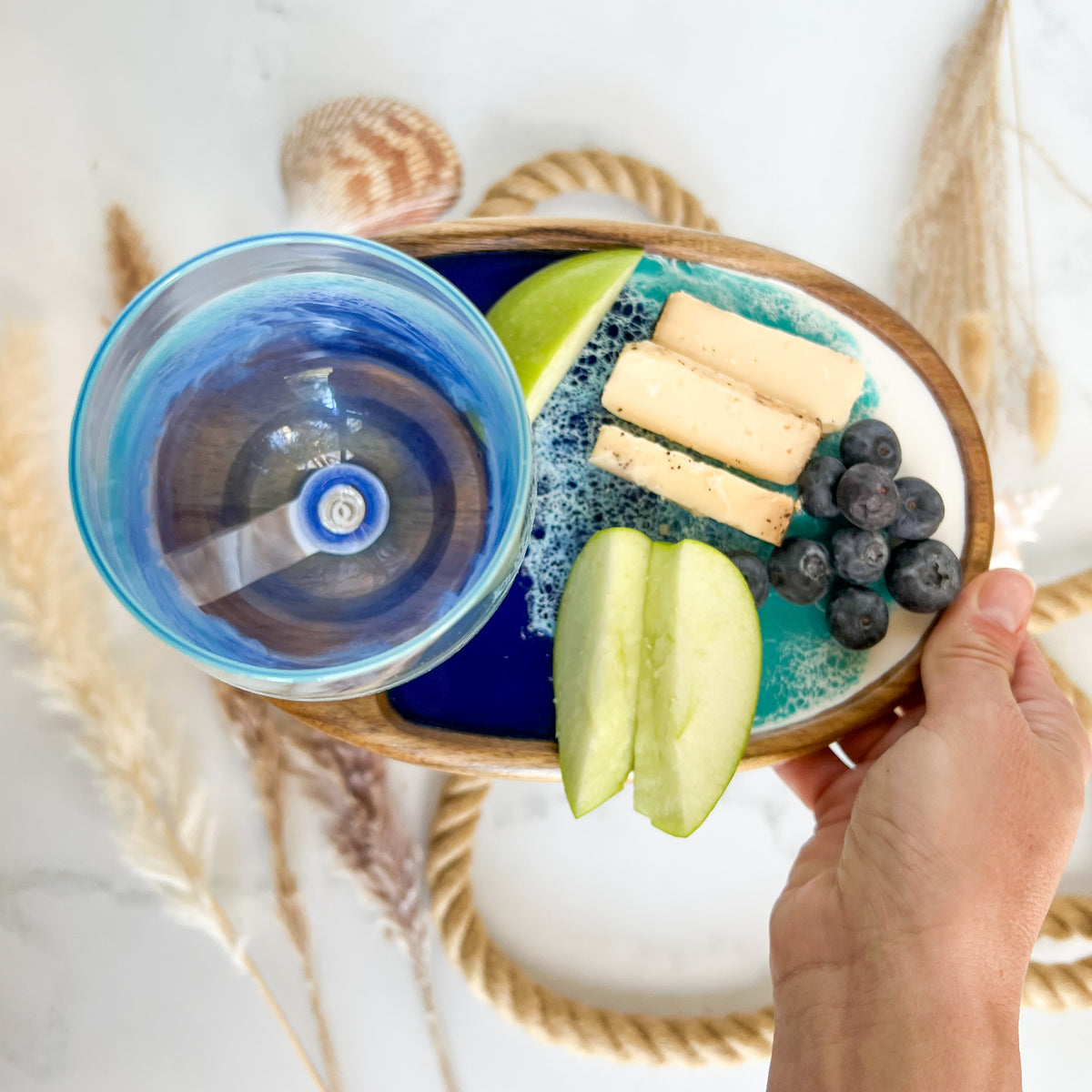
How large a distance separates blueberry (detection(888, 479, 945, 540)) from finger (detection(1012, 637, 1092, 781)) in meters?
0.16

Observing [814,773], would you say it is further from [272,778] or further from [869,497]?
[272,778]

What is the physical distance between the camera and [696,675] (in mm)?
750

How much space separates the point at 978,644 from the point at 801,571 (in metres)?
0.17

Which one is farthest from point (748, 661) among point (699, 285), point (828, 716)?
point (699, 285)

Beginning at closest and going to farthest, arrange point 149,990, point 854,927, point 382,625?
1. point 382,625
2. point 854,927
3. point 149,990

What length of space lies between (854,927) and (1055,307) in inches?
31.5

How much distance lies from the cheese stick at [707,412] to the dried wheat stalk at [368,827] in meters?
0.49

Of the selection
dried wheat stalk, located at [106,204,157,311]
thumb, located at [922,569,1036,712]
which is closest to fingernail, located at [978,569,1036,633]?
thumb, located at [922,569,1036,712]

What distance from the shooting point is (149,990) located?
3.46 feet

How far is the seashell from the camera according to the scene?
1.04m

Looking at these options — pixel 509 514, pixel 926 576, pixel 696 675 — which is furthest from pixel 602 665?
pixel 926 576

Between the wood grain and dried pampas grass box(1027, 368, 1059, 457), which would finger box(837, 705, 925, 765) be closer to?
the wood grain

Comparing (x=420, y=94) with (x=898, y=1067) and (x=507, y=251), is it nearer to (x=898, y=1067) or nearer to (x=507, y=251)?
(x=507, y=251)

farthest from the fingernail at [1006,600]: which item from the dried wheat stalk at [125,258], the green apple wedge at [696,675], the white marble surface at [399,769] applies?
the dried wheat stalk at [125,258]
